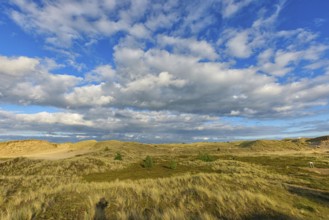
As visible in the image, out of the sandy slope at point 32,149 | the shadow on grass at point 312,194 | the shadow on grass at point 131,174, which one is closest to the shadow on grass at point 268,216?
the shadow on grass at point 312,194

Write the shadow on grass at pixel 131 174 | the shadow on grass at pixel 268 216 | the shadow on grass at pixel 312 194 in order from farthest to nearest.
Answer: the shadow on grass at pixel 131 174 → the shadow on grass at pixel 312 194 → the shadow on grass at pixel 268 216

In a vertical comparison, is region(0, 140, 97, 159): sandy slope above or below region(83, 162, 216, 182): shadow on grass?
above

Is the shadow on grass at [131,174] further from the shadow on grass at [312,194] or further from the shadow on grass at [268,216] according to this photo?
the shadow on grass at [268,216]

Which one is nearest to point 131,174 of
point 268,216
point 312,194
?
point 312,194

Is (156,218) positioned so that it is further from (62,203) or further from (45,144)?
(45,144)

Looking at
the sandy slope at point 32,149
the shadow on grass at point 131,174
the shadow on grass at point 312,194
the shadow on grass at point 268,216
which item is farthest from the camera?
the sandy slope at point 32,149

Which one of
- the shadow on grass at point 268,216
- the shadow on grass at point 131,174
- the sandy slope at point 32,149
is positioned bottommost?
the shadow on grass at point 268,216

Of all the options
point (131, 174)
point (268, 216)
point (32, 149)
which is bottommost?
point (268, 216)

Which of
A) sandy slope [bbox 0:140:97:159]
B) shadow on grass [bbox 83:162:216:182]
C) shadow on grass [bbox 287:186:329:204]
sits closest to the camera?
shadow on grass [bbox 287:186:329:204]

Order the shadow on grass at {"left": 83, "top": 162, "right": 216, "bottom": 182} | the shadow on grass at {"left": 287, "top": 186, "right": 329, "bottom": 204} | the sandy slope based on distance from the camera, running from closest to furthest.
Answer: the shadow on grass at {"left": 287, "top": 186, "right": 329, "bottom": 204}, the shadow on grass at {"left": 83, "top": 162, "right": 216, "bottom": 182}, the sandy slope

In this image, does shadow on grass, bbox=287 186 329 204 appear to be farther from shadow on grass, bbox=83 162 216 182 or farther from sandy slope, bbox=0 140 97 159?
sandy slope, bbox=0 140 97 159

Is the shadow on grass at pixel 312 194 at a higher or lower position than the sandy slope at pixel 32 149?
lower

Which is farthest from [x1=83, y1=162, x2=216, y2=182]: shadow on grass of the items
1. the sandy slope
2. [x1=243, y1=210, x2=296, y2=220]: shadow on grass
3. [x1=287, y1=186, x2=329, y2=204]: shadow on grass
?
the sandy slope

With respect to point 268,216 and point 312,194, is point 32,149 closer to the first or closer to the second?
point 312,194
